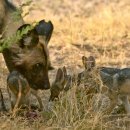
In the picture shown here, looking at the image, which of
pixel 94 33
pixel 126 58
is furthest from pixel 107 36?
pixel 126 58

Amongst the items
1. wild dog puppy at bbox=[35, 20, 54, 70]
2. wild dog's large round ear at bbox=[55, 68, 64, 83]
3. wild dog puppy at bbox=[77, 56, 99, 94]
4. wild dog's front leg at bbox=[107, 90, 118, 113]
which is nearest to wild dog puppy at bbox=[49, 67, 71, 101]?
wild dog's large round ear at bbox=[55, 68, 64, 83]

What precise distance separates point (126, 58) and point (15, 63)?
365 centimetres

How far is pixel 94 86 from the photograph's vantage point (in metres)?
5.66

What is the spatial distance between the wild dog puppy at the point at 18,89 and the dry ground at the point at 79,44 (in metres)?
0.22

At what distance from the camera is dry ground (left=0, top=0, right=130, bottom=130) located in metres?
5.25

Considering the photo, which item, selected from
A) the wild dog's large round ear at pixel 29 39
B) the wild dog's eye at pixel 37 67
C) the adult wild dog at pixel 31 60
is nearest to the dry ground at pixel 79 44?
the wild dog's large round ear at pixel 29 39

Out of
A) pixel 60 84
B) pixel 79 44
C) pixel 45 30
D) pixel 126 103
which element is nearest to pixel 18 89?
pixel 60 84

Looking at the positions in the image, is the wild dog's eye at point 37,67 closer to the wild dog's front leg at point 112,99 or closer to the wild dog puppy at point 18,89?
the wild dog puppy at point 18,89

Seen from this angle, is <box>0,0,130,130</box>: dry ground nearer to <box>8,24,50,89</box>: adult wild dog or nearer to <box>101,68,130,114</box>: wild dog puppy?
<box>101,68,130,114</box>: wild dog puppy

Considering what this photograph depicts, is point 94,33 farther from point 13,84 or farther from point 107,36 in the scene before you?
point 13,84

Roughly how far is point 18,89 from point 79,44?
461cm

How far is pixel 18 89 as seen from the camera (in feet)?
18.1

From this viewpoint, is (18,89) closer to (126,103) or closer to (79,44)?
(126,103)

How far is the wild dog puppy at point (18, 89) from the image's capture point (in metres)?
5.48
